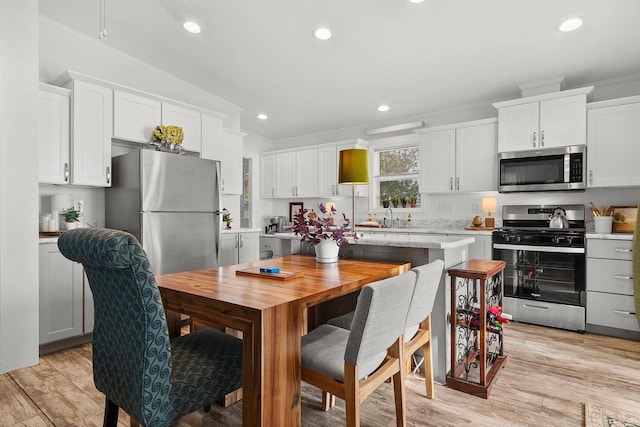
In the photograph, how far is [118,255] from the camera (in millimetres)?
1122

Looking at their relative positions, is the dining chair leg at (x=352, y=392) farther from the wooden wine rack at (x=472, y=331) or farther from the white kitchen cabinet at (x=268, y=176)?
the white kitchen cabinet at (x=268, y=176)

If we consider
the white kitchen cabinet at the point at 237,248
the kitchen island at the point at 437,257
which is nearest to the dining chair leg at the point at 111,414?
the kitchen island at the point at 437,257

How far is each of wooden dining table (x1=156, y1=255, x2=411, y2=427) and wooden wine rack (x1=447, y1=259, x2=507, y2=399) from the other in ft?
2.68

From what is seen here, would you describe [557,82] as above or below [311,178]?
above

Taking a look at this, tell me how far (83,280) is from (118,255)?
2.44m

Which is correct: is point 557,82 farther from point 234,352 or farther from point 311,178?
point 234,352

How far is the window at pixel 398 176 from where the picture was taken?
A: 16.7 ft

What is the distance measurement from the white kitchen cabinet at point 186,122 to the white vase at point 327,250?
2.53 m

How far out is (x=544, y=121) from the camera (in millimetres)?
3668

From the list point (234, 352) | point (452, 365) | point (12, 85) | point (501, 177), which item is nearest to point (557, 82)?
point (501, 177)

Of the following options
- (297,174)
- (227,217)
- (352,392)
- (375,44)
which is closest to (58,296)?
(227,217)

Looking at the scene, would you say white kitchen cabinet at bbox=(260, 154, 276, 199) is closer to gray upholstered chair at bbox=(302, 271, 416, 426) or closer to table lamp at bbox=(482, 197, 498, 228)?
table lamp at bbox=(482, 197, 498, 228)

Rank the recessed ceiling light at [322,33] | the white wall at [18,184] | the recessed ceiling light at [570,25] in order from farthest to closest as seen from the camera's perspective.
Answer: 1. the recessed ceiling light at [322,33]
2. the recessed ceiling light at [570,25]
3. the white wall at [18,184]

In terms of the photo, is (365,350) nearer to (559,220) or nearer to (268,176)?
(559,220)
